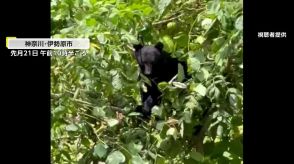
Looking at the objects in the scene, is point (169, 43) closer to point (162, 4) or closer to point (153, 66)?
point (162, 4)

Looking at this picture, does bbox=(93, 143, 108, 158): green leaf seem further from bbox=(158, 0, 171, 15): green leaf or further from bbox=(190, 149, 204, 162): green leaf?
bbox=(158, 0, 171, 15): green leaf

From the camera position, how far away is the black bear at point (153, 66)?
108 inches

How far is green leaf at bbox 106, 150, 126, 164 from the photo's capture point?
2.00 metres

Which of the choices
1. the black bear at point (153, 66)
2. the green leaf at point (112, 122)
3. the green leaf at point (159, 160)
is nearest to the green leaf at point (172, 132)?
the green leaf at point (159, 160)

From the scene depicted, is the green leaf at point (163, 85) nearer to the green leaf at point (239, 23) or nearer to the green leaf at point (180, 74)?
the green leaf at point (180, 74)

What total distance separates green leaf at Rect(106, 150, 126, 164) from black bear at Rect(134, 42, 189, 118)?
67 centimetres

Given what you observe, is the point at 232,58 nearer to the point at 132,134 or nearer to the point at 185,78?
the point at 185,78

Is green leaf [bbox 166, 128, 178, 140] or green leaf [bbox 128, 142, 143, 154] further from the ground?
green leaf [bbox 166, 128, 178, 140]

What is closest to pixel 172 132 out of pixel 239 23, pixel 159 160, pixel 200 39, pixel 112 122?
pixel 159 160

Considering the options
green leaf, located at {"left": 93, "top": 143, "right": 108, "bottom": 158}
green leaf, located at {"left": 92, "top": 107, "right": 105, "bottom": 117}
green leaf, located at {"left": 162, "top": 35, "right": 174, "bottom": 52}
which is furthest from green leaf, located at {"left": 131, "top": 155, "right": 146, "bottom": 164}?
green leaf, located at {"left": 162, "top": 35, "right": 174, "bottom": 52}

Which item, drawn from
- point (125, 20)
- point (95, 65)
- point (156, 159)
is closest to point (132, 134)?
point (156, 159)

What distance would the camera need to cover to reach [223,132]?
209 cm

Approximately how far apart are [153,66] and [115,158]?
892mm

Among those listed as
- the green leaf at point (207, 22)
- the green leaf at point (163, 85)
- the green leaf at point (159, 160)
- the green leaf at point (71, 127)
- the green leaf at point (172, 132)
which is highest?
the green leaf at point (207, 22)
